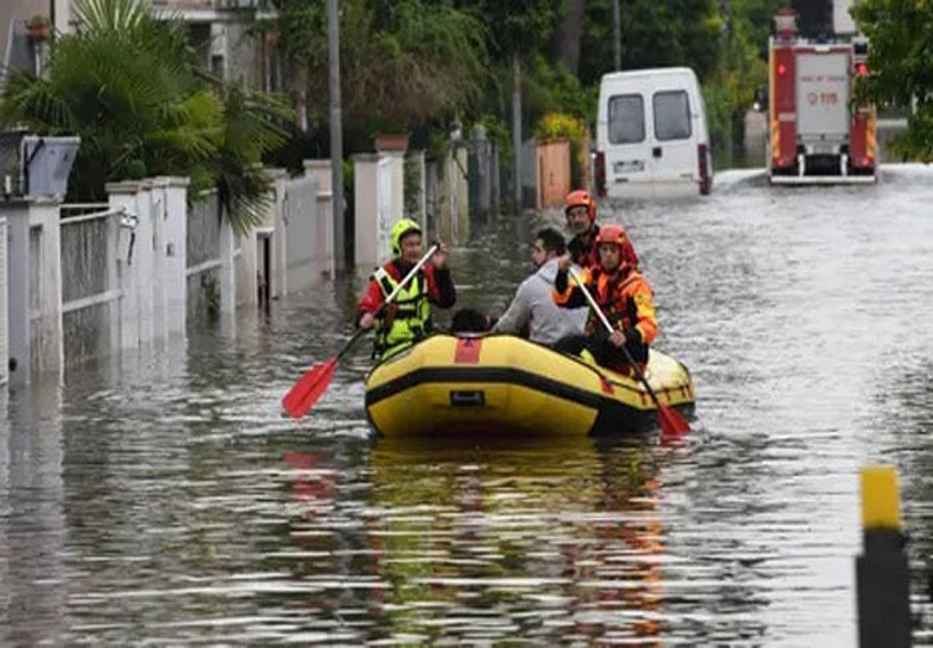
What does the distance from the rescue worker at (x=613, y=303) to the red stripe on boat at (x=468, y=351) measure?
110 cm

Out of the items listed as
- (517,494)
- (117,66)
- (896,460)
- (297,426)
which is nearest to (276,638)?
(517,494)

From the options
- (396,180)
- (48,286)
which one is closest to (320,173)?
(396,180)

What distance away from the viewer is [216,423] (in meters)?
25.0

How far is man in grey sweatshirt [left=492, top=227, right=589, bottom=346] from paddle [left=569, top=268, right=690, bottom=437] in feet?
1.24

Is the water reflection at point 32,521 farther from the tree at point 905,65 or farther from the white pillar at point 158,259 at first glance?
the tree at point 905,65

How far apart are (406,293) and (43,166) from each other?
26.3ft

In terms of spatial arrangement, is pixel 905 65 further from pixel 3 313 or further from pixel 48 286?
pixel 3 313

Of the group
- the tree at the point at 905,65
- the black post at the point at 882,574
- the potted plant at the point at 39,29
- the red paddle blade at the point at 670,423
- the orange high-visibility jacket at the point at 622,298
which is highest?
the potted plant at the point at 39,29

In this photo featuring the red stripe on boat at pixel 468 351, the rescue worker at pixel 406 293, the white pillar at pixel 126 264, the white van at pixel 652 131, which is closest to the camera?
the red stripe on boat at pixel 468 351

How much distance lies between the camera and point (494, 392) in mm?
22203

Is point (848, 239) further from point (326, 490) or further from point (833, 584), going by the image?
point (833, 584)

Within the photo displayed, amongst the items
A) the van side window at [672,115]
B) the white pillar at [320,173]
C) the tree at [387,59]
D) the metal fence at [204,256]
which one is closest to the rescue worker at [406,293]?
the metal fence at [204,256]

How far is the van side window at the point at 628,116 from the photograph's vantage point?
71750mm

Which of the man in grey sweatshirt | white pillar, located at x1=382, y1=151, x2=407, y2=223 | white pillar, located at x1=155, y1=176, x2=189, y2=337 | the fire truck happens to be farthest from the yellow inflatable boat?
the fire truck
